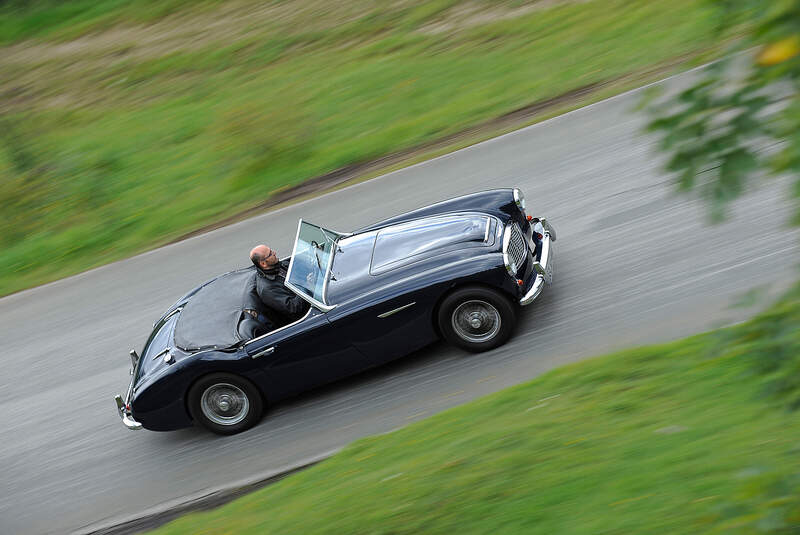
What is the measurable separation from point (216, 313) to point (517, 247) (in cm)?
315

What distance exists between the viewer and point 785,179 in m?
2.75

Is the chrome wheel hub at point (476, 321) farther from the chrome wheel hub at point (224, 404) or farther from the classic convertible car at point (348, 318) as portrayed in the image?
the chrome wheel hub at point (224, 404)

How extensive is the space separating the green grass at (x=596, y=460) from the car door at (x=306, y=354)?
1031mm

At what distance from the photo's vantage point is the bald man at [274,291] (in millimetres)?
8477

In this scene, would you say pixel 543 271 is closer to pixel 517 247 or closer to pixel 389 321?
pixel 517 247

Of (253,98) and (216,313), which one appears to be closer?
(216,313)

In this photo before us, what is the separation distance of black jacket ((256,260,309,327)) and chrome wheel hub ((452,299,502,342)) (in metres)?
1.48

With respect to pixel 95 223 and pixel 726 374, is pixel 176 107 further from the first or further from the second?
pixel 726 374

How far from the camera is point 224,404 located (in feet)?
28.5

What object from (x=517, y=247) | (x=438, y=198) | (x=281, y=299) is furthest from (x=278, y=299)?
(x=438, y=198)

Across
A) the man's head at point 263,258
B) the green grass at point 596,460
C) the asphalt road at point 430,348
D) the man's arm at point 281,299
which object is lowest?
the green grass at point 596,460

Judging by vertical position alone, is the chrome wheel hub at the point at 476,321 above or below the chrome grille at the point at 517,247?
below

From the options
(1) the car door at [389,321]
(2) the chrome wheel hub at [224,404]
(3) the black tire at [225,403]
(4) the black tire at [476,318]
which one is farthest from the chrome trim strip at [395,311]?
(2) the chrome wheel hub at [224,404]

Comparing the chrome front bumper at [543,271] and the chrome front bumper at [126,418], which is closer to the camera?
the chrome front bumper at [543,271]
